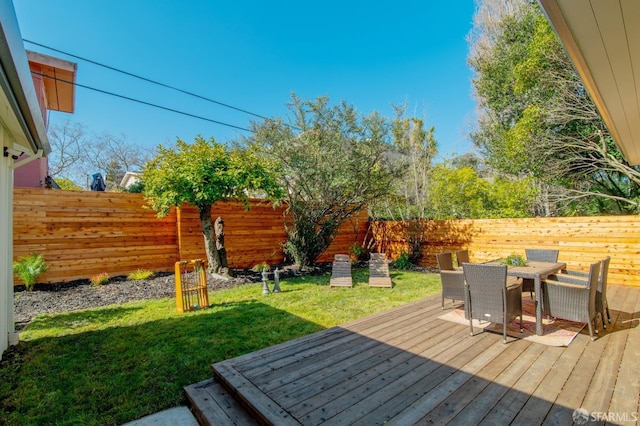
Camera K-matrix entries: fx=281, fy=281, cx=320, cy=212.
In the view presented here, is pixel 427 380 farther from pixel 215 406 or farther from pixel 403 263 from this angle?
pixel 403 263

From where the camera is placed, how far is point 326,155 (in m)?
7.42

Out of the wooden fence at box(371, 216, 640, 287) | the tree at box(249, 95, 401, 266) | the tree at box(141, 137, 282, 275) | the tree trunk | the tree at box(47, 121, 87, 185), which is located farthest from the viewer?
the tree at box(47, 121, 87, 185)

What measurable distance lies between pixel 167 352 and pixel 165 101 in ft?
29.2

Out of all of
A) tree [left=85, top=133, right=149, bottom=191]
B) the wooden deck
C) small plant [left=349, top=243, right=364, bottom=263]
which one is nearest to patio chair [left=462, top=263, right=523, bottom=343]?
the wooden deck

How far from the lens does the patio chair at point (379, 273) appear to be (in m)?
6.67

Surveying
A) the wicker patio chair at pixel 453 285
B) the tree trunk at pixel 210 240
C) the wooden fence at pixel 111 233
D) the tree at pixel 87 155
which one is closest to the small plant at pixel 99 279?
the wooden fence at pixel 111 233

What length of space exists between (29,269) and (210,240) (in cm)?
340

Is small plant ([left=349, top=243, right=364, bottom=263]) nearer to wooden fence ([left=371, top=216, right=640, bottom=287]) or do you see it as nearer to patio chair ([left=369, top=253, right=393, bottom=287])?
wooden fence ([left=371, top=216, right=640, bottom=287])

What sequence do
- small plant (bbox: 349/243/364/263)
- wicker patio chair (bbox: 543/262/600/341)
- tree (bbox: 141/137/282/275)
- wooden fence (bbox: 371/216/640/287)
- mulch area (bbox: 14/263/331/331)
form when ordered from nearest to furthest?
wicker patio chair (bbox: 543/262/600/341) < mulch area (bbox: 14/263/331/331) < tree (bbox: 141/137/282/275) < wooden fence (bbox: 371/216/640/287) < small plant (bbox: 349/243/364/263)

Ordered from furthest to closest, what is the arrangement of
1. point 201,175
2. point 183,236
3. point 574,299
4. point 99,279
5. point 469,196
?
1. point 469,196
2. point 183,236
3. point 99,279
4. point 201,175
5. point 574,299

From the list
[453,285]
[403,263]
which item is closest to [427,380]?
[453,285]

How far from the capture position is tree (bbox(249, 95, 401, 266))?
7504mm

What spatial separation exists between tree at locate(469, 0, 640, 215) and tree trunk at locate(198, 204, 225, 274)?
9343mm

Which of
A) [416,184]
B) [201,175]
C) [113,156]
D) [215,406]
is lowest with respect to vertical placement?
[215,406]
